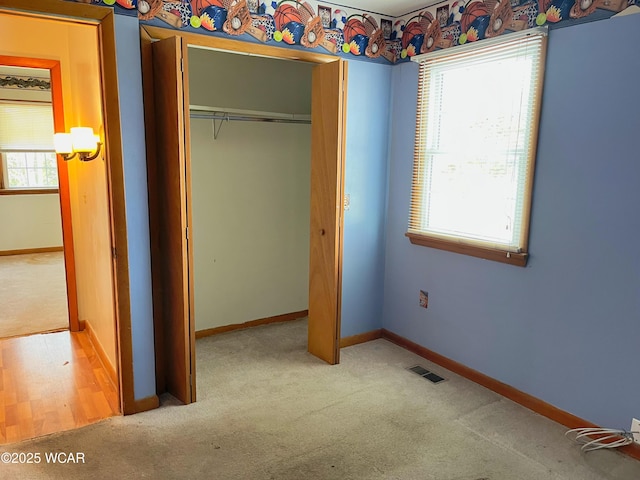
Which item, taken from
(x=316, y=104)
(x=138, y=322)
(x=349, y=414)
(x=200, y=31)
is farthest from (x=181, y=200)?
(x=349, y=414)

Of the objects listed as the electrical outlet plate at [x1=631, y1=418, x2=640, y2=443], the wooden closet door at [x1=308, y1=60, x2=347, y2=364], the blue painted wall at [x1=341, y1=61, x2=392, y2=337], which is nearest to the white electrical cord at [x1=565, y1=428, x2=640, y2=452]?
the electrical outlet plate at [x1=631, y1=418, x2=640, y2=443]

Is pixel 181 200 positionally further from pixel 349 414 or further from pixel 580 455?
pixel 580 455

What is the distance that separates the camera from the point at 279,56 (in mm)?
2994

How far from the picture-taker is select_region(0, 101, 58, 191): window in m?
6.80

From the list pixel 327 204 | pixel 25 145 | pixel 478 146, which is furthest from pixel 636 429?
pixel 25 145

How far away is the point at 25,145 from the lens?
699cm

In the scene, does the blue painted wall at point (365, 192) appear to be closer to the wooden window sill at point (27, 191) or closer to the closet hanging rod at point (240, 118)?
the closet hanging rod at point (240, 118)

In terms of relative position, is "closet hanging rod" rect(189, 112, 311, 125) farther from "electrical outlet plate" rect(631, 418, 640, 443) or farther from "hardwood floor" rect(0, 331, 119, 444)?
"electrical outlet plate" rect(631, 418, 640, 443)

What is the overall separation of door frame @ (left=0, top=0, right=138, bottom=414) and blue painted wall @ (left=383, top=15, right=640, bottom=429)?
83.6 inches

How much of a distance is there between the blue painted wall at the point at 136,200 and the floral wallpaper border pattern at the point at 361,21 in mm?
212

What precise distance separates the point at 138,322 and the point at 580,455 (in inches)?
96.2

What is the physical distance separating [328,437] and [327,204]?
1492 mm

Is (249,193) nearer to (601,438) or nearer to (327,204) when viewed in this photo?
(327,204)

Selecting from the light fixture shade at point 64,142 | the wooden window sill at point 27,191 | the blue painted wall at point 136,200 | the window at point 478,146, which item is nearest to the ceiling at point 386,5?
the window at point 478,146
